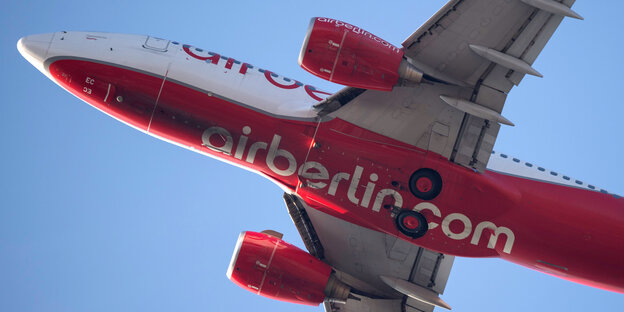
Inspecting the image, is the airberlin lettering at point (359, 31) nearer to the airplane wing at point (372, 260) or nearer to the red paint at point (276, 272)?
the airplane wing at point (372, 260)

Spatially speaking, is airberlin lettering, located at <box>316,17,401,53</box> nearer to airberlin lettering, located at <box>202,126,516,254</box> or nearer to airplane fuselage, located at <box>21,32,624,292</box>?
airplane fuselage, located at <box>21,32,624,292</box>

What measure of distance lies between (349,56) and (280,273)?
953cm

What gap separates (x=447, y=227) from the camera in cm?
2628

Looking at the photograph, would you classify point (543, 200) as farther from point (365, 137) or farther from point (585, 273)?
point (365, 137)

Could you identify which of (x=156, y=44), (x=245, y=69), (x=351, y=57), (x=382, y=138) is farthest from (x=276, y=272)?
(x=156, y=44)

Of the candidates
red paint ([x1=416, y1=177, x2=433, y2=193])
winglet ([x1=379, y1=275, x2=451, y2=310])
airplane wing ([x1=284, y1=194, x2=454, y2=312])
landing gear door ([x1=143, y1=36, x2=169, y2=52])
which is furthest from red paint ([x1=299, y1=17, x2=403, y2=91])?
winglet ([x1=379, y1=275, x2=451, y2=310])

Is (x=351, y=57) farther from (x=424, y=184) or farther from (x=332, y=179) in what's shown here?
(x=424, y=184)

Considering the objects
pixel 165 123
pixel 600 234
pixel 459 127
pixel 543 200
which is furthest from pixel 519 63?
pixel 165 123

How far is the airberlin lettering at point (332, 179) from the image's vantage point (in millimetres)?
25875

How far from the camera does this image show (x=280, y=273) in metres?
28.2

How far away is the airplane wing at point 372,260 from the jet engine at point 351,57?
7.13 m

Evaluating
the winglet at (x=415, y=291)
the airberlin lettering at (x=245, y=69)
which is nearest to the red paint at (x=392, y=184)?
the airberlin lettering at (x=245, y=69)

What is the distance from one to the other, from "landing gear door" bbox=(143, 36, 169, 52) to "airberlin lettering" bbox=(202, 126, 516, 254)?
3.90 metres

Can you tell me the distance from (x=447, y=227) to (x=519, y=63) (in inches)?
260
